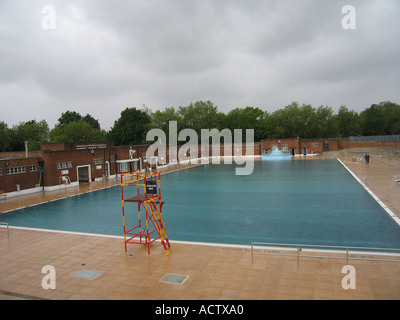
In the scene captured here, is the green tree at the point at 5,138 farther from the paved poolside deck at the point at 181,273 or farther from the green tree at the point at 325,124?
the green tree at the point at 325,124

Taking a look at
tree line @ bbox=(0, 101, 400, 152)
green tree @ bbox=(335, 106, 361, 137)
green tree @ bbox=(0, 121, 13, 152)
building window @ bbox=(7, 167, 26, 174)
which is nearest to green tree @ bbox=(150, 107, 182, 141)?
tree line @ bbox=(0, 101, 400, 152)

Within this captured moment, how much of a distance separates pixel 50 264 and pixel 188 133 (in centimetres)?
5132

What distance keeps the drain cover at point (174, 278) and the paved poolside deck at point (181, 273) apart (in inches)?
5.8

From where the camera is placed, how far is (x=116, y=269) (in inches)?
369

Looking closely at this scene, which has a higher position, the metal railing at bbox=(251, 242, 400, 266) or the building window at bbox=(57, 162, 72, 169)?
the building window at bbox=(57, 162, 72, 169)

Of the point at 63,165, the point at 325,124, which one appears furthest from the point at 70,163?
the point at 325,124

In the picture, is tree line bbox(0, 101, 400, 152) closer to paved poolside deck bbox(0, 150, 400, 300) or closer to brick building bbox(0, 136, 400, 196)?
brick building bbox(0, 136, 400, 196)

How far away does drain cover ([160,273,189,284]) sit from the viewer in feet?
27.5

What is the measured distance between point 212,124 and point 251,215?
50384mm

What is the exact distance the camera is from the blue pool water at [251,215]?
1256cm

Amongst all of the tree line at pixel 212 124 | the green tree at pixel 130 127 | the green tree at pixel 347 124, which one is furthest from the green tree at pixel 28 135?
the green tree at pixel 347 124

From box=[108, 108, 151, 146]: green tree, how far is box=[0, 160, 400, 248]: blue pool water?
124 ft

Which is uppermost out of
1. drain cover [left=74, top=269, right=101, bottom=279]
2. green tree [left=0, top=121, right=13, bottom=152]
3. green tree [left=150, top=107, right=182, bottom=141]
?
green tree [left=150, top=107, right=182, bottom=141]
